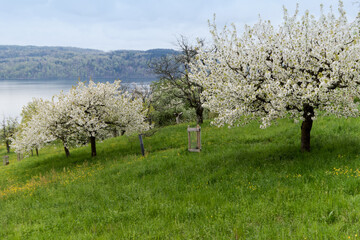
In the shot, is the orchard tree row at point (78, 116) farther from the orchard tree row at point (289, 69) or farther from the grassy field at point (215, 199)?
the orchard tree row at point (289, 69)

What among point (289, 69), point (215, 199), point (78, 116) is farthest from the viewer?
point (78, 116)

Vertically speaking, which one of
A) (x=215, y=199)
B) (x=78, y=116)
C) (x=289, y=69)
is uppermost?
(x=289, y=69)

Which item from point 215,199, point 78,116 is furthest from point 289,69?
point 78,116

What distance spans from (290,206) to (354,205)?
1581mm

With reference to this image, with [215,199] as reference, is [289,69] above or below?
above

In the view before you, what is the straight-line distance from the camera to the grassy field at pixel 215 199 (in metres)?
6.30

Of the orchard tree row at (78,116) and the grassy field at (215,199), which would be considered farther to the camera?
the orchard tree row at (78,116)

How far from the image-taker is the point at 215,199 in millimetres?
8477

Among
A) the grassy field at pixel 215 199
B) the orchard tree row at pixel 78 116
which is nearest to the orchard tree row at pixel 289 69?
the grassy field at pixel 215 199

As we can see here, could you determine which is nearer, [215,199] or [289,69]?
[215,199]

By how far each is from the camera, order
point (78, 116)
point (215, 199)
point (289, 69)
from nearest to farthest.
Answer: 1. point (215, 199)
2. point (289, 69)
3. point (78, 116)

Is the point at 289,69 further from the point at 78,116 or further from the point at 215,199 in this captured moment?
the point at 78,116

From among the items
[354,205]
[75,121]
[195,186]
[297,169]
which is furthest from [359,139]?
[75,121]

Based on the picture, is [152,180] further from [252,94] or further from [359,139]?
[359,139]
